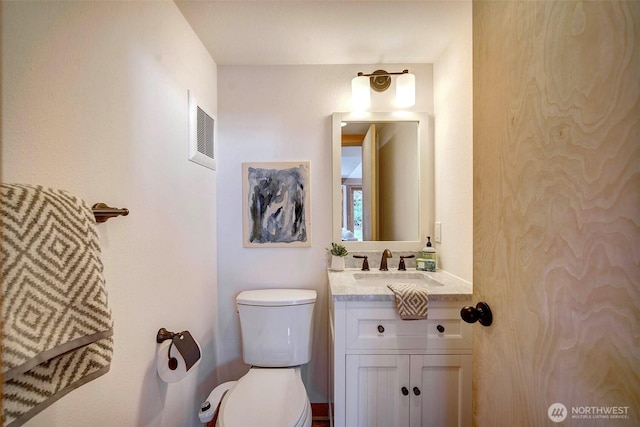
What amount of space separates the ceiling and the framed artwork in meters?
0.68

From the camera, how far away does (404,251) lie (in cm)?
168

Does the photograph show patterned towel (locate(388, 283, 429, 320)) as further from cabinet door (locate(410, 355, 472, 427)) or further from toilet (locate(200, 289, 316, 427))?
toilet (locate(200, 289, 316, 427))

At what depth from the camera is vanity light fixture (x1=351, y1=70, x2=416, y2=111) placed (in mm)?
1574

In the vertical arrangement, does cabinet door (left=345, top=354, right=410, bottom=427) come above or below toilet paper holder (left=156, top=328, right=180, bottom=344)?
below

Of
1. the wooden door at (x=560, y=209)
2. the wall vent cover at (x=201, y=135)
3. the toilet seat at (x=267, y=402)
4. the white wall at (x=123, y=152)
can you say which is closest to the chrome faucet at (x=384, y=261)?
the toilet seat at (x=267, y=402)

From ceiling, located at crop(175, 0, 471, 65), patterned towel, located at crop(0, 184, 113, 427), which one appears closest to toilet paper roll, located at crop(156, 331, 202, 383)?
patterned towel, located at crop(0, 184, 113, 427)

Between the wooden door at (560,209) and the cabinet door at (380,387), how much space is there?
464mm

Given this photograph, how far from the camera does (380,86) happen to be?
5.31 ft

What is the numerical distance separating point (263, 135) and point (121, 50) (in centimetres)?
90

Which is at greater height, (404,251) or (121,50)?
(121,50)

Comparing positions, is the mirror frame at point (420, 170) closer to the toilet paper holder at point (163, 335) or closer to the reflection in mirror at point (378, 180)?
the reflection in mirror at point (378, 180)

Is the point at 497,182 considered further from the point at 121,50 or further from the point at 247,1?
the point at 247,1

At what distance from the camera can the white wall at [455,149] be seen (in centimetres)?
128

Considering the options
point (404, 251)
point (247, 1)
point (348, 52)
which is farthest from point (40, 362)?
point (348, 52)
